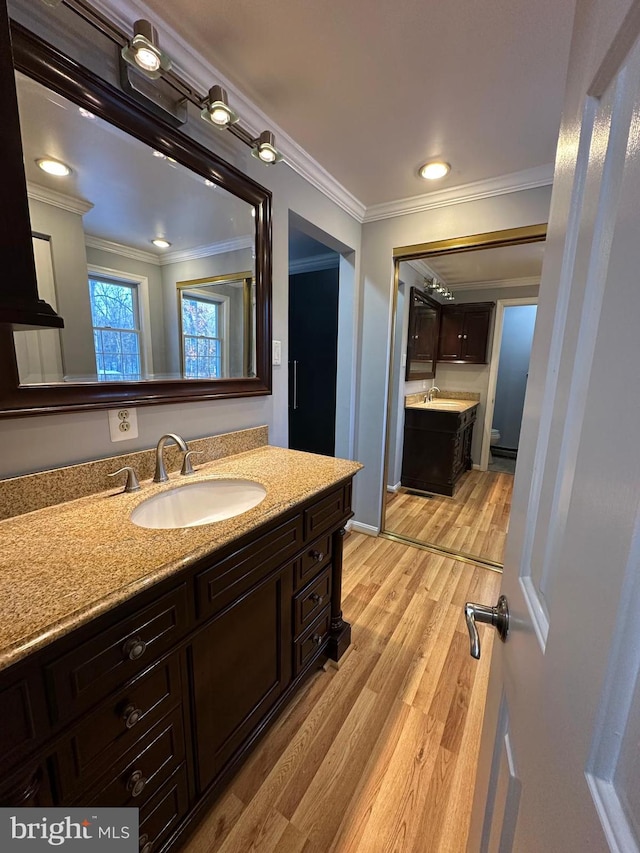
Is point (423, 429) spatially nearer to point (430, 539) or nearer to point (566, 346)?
point (430, 539)

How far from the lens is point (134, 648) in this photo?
0.74 m

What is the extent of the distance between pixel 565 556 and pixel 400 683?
4.97ft

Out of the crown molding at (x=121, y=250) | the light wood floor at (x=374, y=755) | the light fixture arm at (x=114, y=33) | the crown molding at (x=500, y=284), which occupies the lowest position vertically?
the light wood floor at (x=374, y=755)

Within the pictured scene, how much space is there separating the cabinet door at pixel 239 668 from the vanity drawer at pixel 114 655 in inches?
5.1

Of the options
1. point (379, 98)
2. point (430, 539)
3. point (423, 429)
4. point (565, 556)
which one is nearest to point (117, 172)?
point (379, 98)

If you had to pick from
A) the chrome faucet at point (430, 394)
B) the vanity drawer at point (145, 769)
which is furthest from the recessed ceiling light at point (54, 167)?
the chrome faucet at point (430, 394)

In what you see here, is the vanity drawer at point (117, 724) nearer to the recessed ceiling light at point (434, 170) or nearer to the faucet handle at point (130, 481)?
the faucet handle at point (130, 481)

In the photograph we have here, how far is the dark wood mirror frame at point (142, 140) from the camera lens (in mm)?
896

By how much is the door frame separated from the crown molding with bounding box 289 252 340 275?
82.7 inches

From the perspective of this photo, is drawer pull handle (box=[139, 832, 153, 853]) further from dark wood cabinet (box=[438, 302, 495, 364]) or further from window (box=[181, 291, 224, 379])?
dark wood cabinet (box=[438, 302, 495, 364])

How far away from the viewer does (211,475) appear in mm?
1370

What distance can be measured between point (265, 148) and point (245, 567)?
153 cm

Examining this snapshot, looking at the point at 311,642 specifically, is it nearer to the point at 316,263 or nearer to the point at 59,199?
the point at 59,199

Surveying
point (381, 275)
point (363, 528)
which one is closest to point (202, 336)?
point (381, 275)
